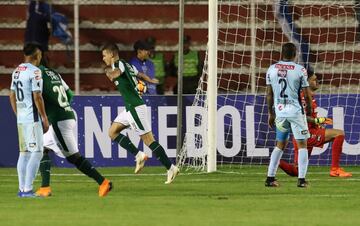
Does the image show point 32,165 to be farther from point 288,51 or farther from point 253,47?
point 253,47

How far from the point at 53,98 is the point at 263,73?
7787 mm

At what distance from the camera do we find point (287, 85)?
15.7 metres

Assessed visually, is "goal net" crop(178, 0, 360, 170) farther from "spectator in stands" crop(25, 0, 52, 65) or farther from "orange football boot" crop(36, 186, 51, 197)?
"orange football boot" crop(36, 186, 51, 197)

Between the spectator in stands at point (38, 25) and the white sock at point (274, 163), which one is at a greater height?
the spectator in stands at point (38, 25)

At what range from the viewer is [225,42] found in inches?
838

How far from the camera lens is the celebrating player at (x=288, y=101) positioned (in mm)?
15602

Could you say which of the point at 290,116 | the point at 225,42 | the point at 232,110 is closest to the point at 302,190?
the point at 290,116

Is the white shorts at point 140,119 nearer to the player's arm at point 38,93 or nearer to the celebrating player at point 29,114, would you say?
the celebrating player at point 29,114

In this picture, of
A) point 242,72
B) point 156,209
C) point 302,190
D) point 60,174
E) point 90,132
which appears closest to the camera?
point 156,209

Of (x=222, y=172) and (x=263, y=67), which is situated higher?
(x=263, y=67)

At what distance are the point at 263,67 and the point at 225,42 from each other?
39.6 inches

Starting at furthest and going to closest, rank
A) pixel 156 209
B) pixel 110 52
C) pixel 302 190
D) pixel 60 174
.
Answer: pixel 60 174 → pixel 110 52 → pixel 302 190 → pixel 156 209

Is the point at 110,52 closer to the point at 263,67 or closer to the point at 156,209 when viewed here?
the point at 156,209

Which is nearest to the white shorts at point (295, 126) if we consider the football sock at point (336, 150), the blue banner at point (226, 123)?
the football sock at point (336, 150)
